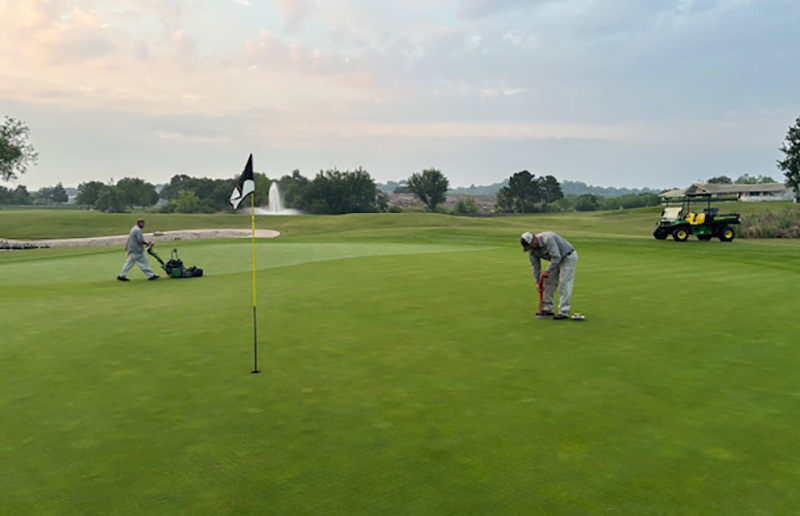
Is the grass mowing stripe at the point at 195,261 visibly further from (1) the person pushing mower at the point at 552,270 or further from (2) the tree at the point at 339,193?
(2) the tree at the point at 339,193

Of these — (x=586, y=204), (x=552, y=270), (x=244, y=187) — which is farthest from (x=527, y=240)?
(x=586, y=204)

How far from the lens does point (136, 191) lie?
16125 centimetres

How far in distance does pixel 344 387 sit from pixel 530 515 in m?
3.78

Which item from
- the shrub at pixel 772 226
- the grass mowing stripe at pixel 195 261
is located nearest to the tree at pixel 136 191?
the grass mowing stripe at pixel 195 261

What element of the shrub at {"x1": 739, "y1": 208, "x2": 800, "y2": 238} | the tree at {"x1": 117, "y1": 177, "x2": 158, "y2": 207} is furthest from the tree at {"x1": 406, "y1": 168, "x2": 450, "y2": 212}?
the shrub at {"x1": 739, "y1": 208, "x2": 800, "y2": 238}

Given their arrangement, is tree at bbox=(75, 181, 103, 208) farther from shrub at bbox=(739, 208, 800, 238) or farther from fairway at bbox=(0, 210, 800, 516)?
fairway at bbox=(0, 210, 800, 516)

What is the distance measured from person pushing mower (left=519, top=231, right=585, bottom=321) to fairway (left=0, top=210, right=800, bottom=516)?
1.50 ft

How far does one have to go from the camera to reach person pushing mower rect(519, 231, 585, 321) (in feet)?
41.2

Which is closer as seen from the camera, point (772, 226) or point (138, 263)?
point (138, 263)

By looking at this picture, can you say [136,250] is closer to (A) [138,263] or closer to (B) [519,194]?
(A) [138,263]

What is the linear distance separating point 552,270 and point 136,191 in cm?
16653

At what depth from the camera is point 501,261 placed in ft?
80.9

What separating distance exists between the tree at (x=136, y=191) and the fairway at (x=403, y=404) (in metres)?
155

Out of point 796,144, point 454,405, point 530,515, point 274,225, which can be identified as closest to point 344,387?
point 454,405
